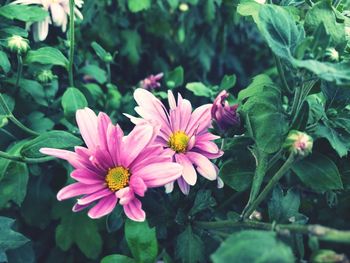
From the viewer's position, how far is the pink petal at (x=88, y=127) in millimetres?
657

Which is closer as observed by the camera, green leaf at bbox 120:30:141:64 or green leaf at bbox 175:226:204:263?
green leaf at bbox 175:226:204:263

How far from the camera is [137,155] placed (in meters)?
0.65

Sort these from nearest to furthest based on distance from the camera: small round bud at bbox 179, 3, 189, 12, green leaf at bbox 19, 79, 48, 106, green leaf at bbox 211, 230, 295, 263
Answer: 1. green leaf at bbox 211, 230, 295, 263
2. green leaf at bbox 19, 79, 48, 106
3. small round bud at bbox 179, 3, 189, 12

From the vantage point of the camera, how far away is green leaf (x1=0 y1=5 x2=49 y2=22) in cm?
84

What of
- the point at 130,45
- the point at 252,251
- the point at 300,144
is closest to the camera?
the point at 252,251

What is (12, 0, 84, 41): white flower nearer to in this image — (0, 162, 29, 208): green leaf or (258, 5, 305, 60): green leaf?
(0, 162, 29, 208): green leaf

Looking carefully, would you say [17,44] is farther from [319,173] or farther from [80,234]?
[319,173]

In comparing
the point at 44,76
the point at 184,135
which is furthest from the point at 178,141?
the point at 44,76

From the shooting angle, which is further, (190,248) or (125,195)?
(190,248)

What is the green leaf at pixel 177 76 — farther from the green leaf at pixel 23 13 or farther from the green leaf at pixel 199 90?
the green leaf at pixel 23 13

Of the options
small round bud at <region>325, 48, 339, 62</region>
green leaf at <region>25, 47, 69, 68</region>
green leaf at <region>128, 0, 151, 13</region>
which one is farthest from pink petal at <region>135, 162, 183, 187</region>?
green leaf at <region>128, 0, 151, 13</region>

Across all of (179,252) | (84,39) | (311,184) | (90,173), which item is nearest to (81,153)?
(90,173)

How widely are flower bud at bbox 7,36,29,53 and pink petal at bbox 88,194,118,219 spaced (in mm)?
338

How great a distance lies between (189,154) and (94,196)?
0.16 m
